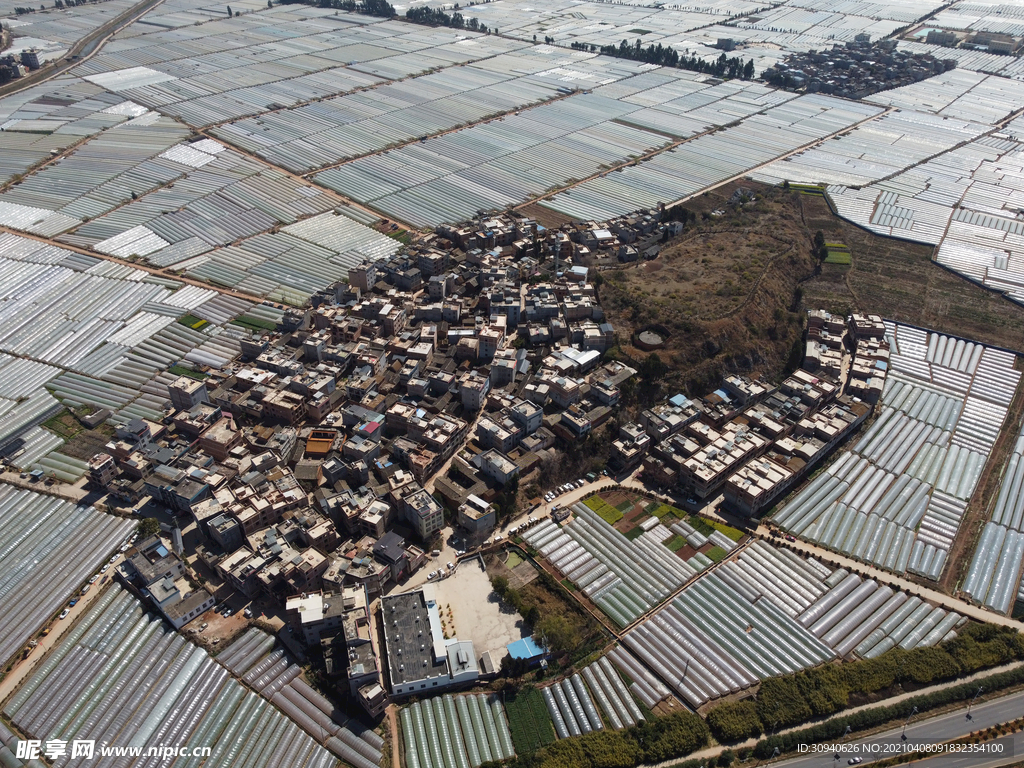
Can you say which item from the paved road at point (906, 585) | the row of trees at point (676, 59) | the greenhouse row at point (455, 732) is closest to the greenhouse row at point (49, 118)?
the greenhouse row at point (455, 732)

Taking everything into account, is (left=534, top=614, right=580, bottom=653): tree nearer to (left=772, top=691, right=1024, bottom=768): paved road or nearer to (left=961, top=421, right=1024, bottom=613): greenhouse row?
(left=772, top=691, right=1024, bottom=768): paved road

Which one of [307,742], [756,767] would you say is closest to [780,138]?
[756,767]

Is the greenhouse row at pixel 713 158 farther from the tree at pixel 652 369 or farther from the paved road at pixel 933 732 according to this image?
the paved road at pixel 933 732

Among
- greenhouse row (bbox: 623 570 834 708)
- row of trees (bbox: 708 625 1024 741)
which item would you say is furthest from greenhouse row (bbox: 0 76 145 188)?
row of trees (bbox: 708 625 1024 741)

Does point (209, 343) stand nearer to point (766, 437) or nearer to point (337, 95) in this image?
point (766, 437)

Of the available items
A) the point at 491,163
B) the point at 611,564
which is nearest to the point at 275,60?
the point at 491,163
